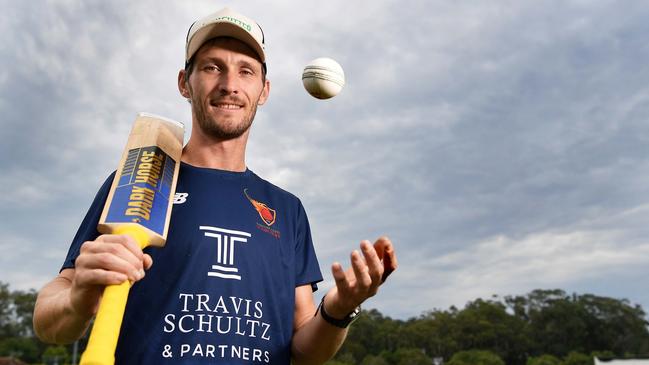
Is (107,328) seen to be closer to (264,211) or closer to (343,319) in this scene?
(343,319)

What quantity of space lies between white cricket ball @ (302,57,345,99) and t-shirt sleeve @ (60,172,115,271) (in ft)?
5.79

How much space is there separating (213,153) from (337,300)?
1.21m

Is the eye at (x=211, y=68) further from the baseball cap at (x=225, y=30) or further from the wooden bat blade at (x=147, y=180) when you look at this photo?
the wooden bat blade at (x=147, y=180)

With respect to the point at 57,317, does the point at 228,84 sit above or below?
above

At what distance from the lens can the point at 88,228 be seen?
293cm

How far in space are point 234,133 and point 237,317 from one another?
108cm

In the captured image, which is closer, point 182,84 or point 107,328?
point 107,328

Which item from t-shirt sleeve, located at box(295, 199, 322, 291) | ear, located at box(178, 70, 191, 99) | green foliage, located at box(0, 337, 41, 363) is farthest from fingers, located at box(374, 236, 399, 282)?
green foliage, located at box(0, 337, 41, 363)

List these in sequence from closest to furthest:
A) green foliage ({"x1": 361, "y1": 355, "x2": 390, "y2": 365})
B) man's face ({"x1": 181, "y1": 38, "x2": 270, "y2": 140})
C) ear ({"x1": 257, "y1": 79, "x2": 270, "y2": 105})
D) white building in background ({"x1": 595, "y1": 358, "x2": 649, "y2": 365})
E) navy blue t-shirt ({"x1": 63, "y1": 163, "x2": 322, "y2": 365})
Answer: navy blue t-shirt ({"x1": 63, "y1": 163, "x2": 322, "y2": 365}) < man's face ({"x1": 181, "y1": 38, "x2": 270, "y2": 140}) < ear ({"x1": 257, "y1": 79, "x2": 270, "y2": 105}) < white building in background ({"x1": 595, "y1": 358, "x2": 649, "y2": 365}) < green foliage ({"x1": 361, "y1": 355, "x2": 390, "y2": 365})

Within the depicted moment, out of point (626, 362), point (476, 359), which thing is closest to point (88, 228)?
point (626, 362)

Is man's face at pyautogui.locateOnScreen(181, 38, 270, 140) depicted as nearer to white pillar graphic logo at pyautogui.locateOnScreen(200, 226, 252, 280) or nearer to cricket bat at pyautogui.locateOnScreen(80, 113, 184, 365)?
cricket bat at pyautogui.locateOnScreen(80, 113, 184, 365)

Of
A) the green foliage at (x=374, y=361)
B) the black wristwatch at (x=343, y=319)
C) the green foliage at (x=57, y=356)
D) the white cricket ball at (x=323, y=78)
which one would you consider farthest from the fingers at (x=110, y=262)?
the green foliage at (x=374, y=361)

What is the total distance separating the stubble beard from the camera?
3283mm

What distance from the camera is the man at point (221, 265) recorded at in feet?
8.14
